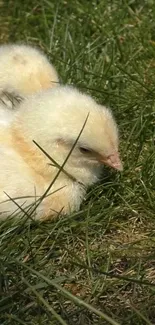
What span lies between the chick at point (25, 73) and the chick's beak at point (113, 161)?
549 millimetres

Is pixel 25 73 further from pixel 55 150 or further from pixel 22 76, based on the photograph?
pixel 55 150

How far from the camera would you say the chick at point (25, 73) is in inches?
138

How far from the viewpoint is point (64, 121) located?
304 centimetres

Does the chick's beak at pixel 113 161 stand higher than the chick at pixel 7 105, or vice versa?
the chick at pixel 7 105

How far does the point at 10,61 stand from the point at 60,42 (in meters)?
0.61

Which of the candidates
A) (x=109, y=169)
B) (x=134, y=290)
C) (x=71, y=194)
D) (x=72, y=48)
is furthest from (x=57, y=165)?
(x=72, y=48)

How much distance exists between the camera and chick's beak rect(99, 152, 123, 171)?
308 cm

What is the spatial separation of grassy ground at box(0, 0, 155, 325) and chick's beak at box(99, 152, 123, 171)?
14 centimetres

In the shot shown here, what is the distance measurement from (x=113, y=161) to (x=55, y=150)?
0.22 meters

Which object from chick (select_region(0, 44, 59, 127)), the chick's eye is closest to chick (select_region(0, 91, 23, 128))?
chick (select_region(0, 44, 59, 127))

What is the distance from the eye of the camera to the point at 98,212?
3.14 metres

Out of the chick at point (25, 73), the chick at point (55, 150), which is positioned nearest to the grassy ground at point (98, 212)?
the chick at point (55, 150)

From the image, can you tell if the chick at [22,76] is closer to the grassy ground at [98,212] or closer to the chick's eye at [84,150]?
the grassy ground at [98,212]

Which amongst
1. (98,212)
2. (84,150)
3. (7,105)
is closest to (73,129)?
(84,150)
